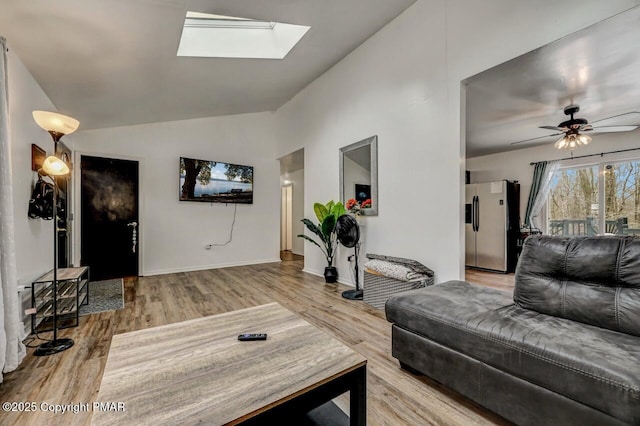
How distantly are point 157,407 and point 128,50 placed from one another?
123 inches

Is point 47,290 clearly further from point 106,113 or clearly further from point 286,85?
point 286,85

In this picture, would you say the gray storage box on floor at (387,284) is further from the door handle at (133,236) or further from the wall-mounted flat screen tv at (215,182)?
the door handle at (133,236)

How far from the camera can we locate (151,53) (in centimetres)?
280

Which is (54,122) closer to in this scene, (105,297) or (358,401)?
(105,297)

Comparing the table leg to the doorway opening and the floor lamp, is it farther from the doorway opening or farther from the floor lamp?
the doorway opening

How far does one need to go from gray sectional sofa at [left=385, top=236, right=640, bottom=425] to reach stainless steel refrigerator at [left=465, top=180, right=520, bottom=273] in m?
3.95

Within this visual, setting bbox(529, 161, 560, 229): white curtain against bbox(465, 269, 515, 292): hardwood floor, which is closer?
bbox(465, 269, 515, 292): hardwood floor

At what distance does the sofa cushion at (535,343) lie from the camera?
1059 millimetres

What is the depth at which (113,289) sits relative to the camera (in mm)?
4012

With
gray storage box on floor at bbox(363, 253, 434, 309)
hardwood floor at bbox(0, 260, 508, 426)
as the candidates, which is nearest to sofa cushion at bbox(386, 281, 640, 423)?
hardwood floor at bbox(0, 260, 508, 426)

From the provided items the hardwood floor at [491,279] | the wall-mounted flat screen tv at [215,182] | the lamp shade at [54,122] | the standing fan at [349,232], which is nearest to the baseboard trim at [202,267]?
the wall-mounted flat screen tv at [215,182]

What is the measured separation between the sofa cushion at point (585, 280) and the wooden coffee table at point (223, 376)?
131cm

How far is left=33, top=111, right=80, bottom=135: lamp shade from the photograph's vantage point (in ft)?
6.86

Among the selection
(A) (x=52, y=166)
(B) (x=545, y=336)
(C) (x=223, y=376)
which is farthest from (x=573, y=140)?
(A) (x=52, y=166)
